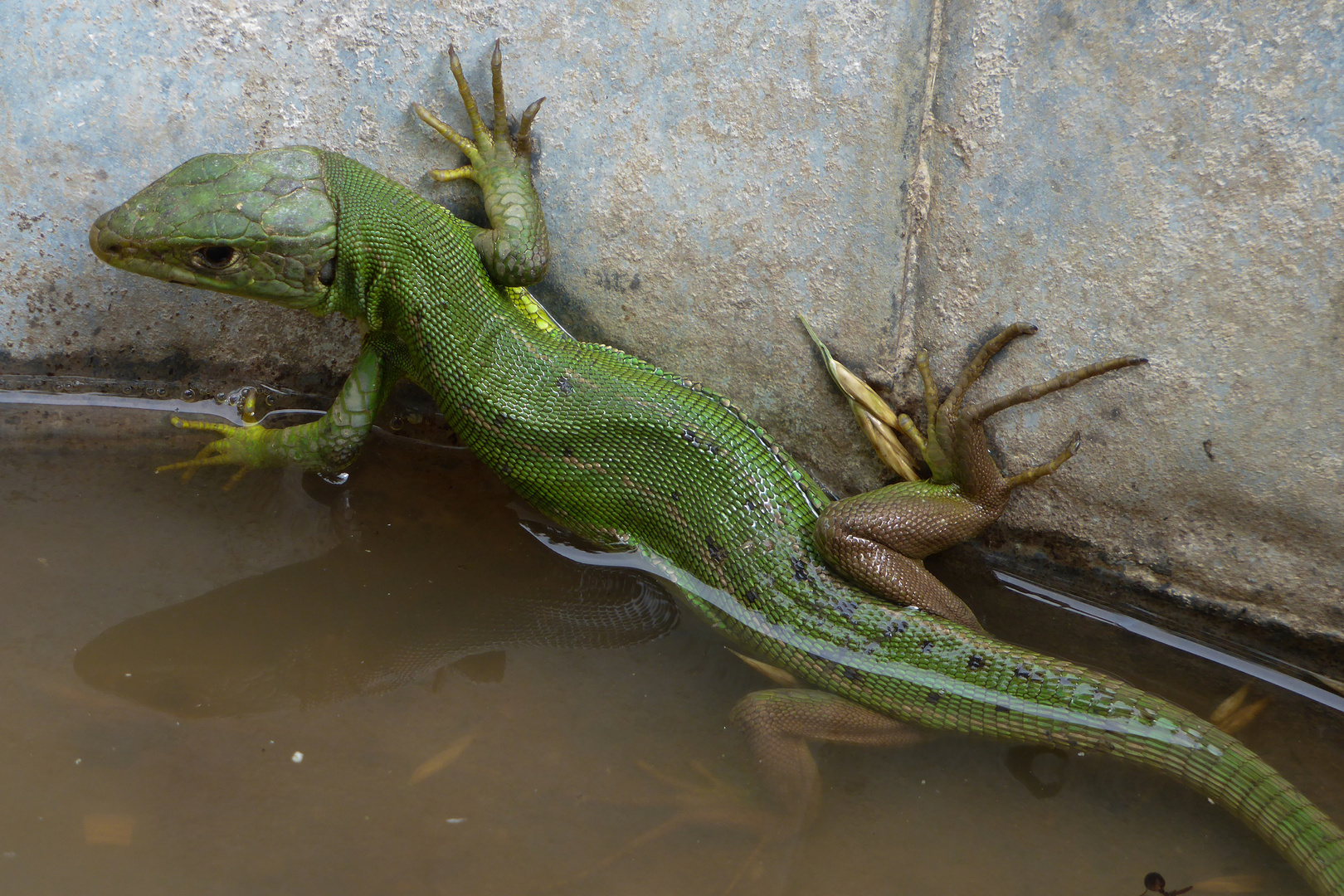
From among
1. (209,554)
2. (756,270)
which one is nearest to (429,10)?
(756,270)

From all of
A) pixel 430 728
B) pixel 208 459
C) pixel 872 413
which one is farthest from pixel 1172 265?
pixel 208 459

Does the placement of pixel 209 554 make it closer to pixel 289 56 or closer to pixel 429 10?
pixel 289 56

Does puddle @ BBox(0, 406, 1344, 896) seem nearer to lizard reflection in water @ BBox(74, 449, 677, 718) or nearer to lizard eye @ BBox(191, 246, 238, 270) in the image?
lizard reflection in water @ BBox(74, 449, 677, 718)

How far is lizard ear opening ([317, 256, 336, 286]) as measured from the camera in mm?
3238

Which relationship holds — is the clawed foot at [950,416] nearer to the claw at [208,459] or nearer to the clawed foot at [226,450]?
the clawed foot at [226,450]

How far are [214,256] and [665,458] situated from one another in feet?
5.69

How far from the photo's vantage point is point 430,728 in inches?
118

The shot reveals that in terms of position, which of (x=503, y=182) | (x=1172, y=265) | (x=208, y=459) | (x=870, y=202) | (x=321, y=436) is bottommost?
(x=208, y=459)

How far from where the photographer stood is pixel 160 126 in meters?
3.37

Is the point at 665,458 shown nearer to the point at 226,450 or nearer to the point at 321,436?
the point at 321,436

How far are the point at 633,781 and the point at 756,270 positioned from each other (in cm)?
188

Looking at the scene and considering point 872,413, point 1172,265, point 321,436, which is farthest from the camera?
point 321,436

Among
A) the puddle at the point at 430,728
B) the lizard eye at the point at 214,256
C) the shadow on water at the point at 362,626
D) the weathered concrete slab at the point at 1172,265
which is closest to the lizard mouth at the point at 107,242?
the lizard eye at the point at 214,256

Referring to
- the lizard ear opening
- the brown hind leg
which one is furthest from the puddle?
the lizard ear opening
